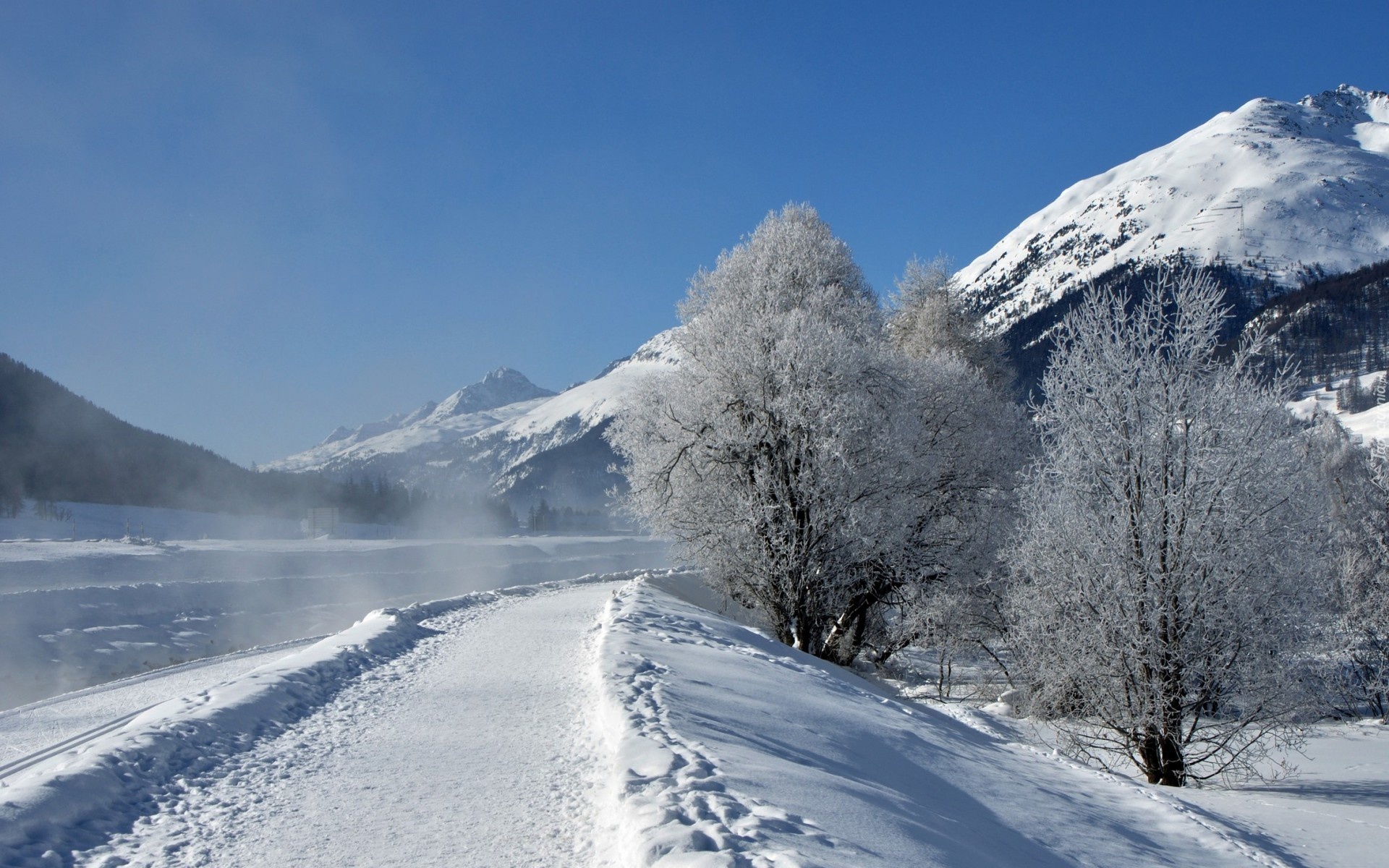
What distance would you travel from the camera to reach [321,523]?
78.4 metres

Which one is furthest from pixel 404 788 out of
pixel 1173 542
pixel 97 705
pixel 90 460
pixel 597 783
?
pixel 90 460

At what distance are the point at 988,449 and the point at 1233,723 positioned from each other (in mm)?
11268

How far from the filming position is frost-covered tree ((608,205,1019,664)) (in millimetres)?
18844

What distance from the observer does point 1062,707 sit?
46.8 feet

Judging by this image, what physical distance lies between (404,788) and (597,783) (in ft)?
4.66

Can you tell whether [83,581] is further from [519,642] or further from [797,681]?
[797,681]

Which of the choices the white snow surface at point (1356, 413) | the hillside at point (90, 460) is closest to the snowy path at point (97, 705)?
the hillside at point (90, 460)

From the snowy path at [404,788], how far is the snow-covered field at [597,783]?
2 centimetres

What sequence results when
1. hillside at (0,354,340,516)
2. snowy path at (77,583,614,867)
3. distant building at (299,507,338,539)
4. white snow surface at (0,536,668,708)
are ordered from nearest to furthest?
snowy path at (77,583,614,867)
white snow surface at (0,536,668,708)
hillside at (0,354,340,516)
distant building at (299,507,338,539)

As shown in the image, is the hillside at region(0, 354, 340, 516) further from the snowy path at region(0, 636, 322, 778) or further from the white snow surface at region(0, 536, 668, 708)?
the snowy path at region(0, 636, 322, 778)

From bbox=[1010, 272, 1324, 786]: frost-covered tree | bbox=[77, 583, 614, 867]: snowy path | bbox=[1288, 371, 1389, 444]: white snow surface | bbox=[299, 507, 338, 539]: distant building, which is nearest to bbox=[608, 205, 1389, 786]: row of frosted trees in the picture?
bbox=[1010, 272, 1324, 786]: frost-covered tree

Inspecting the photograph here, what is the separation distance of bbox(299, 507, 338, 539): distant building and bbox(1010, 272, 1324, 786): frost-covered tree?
244 feet

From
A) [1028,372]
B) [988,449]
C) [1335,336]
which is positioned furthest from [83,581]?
[1335,336]

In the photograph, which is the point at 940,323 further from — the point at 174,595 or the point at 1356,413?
the point at 1356,413
